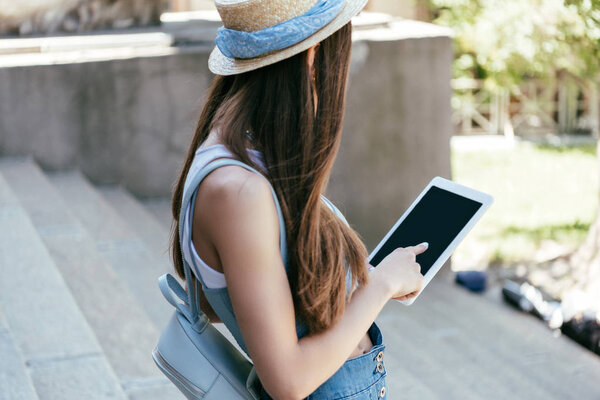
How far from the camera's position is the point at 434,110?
6.67 m

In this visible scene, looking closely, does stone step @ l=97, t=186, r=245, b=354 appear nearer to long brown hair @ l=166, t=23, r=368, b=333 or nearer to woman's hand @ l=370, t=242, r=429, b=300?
woman's hand @ l=370, t=242, r=429, b=300

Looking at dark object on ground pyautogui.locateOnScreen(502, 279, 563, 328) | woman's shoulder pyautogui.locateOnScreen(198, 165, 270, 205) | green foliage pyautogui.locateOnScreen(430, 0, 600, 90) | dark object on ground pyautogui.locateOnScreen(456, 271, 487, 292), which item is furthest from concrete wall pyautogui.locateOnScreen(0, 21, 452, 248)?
woman's shoulder pyautogui.locateOnScreen(198, 165, 270, 205)

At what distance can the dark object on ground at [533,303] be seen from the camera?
6.28 meters

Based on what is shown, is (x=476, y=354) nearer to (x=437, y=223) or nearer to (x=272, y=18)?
(x=437, y=223)

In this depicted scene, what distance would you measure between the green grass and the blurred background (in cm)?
21

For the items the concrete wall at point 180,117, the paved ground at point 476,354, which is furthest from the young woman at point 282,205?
the concrete wall at point 180,117

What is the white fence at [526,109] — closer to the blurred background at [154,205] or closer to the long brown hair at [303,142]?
the blurred background at [154,205]

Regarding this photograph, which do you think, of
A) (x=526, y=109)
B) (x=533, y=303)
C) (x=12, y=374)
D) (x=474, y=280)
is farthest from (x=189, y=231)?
(x=526, y=109)

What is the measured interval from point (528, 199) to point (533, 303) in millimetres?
5008

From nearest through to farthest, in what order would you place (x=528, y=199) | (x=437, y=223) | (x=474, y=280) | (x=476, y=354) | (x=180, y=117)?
(x=437, y=223)
(x=476, y=354)
(x=180, y=117)
(x=474, y=280)
(x=528, y=199)

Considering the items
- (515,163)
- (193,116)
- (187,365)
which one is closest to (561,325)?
(193,116)

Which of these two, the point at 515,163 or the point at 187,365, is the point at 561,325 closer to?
the point at 187,365

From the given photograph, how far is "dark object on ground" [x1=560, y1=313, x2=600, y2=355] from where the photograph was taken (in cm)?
580

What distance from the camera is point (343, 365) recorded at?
4.56ft
